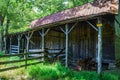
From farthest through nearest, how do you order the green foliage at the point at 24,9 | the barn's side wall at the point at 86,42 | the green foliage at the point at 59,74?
1. the green foliage at the point at 24,9
2. the barn's side wall at the point at 86,42
3. the green foliage at the point at 59,74

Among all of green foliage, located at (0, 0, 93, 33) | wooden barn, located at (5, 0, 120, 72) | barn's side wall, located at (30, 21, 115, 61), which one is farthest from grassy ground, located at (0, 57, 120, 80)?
green foliage, located at (0, 0, 93, 33)

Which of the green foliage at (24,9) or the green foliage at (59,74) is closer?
the green foliage at (59,74)

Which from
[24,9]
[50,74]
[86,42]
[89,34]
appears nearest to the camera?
[50,74]

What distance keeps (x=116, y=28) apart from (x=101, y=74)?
12.5ft

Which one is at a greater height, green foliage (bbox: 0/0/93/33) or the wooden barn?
green foliage (bbox: 0/0/93/33)

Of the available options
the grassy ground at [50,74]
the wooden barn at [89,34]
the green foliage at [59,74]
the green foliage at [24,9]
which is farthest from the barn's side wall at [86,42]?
the green foliage at [24,9]

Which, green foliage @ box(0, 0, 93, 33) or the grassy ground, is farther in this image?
green foliage @ box(0, 0, 93, 33)

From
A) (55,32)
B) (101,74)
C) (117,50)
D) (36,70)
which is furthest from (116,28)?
(55,32)

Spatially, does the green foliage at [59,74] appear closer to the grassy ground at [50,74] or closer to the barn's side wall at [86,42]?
the grassy ground at [50,74]

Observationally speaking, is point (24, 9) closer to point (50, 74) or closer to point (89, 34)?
point (89, 34)

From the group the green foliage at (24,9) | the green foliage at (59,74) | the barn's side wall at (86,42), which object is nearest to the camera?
the green foliage at (59,74)

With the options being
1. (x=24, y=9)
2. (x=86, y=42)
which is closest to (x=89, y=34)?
(x=86, y=42)

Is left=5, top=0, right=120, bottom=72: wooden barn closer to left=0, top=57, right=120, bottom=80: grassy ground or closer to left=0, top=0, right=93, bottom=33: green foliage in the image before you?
left=0, top=57, right=120, bottom=80: grassy ground

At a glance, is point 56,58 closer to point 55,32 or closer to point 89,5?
point 55,32
